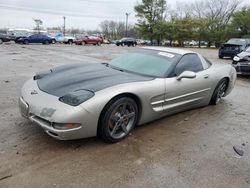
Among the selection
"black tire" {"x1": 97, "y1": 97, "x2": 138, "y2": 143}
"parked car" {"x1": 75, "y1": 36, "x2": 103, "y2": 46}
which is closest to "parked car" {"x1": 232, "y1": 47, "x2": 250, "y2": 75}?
"black tire" {"x1": 97, "y1": 97, "x2": 138, "y2": 143}

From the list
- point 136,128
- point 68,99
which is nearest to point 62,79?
point 68,99

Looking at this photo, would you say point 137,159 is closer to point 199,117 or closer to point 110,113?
point 110,113

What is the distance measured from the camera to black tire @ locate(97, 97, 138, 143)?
9.83 ft

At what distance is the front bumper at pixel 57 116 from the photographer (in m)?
2.71

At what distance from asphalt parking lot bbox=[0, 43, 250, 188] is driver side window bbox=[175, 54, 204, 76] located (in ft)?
2.96

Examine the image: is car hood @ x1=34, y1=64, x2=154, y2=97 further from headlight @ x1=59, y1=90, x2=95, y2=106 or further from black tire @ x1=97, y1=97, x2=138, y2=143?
black tire @ x1=97, y1=97, x2=138, y2=143

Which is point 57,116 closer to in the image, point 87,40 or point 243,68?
point 243,68

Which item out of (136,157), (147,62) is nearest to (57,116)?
(136,157)

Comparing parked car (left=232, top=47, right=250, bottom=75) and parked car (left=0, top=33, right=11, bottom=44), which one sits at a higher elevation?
parked car (left=0, top=33, right=11, bottom=44)

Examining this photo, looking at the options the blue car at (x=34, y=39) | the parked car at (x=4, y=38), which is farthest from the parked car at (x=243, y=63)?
the parked car at (x=4, y=38)

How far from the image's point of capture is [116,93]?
3.04 m

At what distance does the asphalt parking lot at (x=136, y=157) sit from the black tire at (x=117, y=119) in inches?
5.0

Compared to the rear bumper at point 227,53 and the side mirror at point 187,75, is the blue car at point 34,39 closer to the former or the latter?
the rear bumper at point 227,53

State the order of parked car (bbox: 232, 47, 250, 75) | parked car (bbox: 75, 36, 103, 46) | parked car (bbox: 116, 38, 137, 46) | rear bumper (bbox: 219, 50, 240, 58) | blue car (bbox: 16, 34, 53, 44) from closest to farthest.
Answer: parked car (bbox: 232, 47, 250, 75) < rear bumper (bbox: 219, 50, 240, 58) < blue car (bbox: 16, 34, 53, 44) < parked car (bbox: 75, 36, 103, 46) < parked car (bbox: 116, 38, 137, 46)
